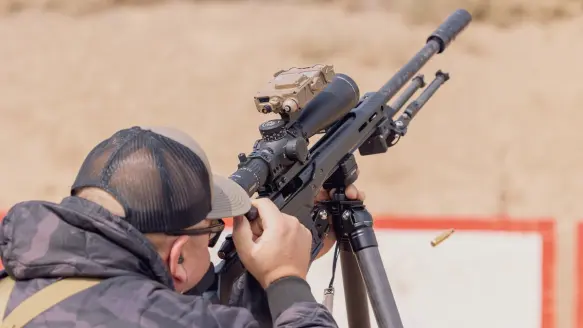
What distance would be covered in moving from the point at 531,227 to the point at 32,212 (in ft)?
6.67

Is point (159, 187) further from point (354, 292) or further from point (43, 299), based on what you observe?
point (354, 292)

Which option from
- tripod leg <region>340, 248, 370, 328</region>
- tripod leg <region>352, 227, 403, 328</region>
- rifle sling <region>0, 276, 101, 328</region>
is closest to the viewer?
rifle sling <region>0, 276, 101, 328</region>

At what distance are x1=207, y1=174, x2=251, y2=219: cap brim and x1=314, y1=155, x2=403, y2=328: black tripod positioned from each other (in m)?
0.57

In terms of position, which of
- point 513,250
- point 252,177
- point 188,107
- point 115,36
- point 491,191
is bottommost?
point 252,177

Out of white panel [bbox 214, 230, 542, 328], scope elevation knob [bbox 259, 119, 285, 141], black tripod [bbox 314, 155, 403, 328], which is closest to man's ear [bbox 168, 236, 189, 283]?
scope elevation knob [bbox 259, 119, 285, 141]

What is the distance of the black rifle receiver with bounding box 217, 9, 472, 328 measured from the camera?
169 cm

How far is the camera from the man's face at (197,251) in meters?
1.26

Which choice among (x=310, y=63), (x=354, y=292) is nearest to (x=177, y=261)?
(x=354, y=292)

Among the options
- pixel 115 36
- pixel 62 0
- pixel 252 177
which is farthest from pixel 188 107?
pixel 252 177

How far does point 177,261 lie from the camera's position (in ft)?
4.15

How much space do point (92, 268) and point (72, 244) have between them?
0.05 meters

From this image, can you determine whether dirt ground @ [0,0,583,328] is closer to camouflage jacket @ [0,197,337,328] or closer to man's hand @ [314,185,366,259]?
man's hand @ [314,185,366,259]

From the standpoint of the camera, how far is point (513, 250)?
108 inches

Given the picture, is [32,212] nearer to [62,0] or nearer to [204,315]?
[204,315]
